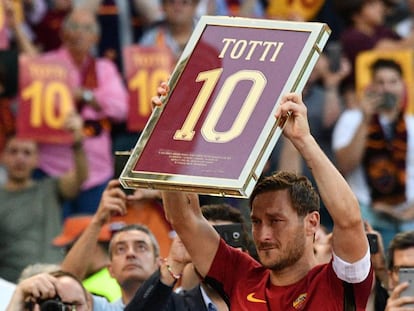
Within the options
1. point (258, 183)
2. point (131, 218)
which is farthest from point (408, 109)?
point (258, 183)

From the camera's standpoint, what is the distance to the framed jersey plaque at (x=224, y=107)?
22.1 ft

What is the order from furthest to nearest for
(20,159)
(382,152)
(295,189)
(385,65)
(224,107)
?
(385,65), (382,152), (20,159), (295,189), (224,107)

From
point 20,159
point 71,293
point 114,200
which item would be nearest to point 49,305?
point 71,293

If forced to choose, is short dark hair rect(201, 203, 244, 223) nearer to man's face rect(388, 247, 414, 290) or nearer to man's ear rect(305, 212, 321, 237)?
man's face rect(388, 247, 414, 290)

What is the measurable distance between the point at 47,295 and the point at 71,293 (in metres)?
0.20

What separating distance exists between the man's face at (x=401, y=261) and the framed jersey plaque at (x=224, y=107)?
183cm

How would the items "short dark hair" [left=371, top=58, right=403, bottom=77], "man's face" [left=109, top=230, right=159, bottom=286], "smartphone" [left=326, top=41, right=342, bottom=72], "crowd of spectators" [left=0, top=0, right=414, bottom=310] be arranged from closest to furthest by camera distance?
"man's face" [left=109, top=230, right=159, bottom=286] < "crowd of spectators" [left=0, top=0, right=414, bottom=310] < "short dark hair" [left=371, top=58, right=403, bottom=77] < "smartphone" [left=326, top=41, right=342, bottom=72]

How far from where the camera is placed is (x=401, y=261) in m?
8.53

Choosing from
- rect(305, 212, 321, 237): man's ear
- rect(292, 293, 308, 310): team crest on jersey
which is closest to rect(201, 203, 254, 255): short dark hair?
rect(305, 212, 321, 237): man's ear

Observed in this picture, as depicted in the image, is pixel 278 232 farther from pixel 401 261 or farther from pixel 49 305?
pixel 401 261

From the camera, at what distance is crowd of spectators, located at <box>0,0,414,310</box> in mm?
11703

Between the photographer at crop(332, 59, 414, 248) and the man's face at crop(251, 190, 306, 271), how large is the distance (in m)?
4.60

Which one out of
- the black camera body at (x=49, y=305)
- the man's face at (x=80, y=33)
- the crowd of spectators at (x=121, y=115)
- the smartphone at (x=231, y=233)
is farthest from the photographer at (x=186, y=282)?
the man's face at (x=80, y=33)

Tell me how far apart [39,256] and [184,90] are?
4.66 metres
